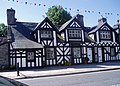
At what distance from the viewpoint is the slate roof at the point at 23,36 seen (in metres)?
21.0

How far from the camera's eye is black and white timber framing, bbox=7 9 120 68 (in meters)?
21.1

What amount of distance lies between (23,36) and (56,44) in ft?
12.6

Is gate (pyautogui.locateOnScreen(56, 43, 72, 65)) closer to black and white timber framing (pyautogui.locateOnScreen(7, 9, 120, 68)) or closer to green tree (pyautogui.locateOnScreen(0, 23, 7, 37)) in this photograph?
black and white timber framing (pyautogui.locateOnScreen(7, 9, 120, 68))

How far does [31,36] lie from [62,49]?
3.92 meters

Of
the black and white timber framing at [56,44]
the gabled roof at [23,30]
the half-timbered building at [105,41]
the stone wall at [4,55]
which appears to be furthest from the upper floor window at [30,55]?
the half-timbered building at [105,41]

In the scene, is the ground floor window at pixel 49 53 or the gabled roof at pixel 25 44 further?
the ground floor window at pixel 49 53

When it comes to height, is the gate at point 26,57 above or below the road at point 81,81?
above

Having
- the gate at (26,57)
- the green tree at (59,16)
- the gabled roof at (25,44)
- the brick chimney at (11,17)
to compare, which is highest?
the green tree at (59,16)

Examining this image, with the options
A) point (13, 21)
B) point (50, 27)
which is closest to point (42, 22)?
point (50, 27)

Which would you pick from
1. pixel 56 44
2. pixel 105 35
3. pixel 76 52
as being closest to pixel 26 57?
pixel 56 44

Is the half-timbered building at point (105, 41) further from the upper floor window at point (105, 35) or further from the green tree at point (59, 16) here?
the green tree at point (59, 16)

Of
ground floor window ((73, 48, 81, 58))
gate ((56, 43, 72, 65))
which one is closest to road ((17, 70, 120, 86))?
gate ((56, 43, 72, 65))

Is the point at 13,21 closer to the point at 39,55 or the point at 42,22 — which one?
the point at 42,22

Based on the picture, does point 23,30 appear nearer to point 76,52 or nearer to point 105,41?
point 76,52
